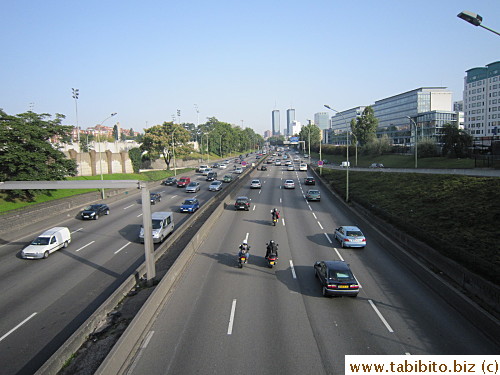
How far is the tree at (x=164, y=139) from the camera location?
246 ft

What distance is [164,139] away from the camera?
74562 millimetres

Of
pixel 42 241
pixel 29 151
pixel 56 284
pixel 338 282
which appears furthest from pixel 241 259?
pixel 29 151

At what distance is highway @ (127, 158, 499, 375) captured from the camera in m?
10.9

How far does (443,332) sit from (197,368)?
9.12 metres

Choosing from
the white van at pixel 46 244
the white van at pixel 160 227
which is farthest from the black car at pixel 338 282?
the white van at pixel 46 244

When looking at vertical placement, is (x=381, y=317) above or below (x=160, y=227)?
below

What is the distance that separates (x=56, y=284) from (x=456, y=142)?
59.0m

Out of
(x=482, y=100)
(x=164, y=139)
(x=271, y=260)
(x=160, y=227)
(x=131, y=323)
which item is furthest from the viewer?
(x=482, y=100)

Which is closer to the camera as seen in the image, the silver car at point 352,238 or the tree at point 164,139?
the silver car at point 352,238

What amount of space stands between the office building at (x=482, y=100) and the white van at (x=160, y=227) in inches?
4928

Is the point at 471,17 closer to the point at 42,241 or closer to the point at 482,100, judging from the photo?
the point at 42,241

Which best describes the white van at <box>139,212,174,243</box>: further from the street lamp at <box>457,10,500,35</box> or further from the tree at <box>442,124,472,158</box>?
the tree at <box>442,124,472,158</box>

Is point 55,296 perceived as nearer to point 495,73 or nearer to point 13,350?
point 13,350

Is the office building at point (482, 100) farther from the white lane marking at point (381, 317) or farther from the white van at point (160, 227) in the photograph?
the white lane marking at point (381, 317)
